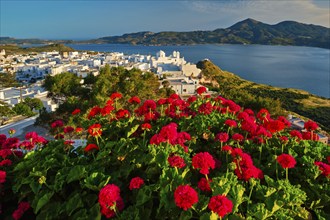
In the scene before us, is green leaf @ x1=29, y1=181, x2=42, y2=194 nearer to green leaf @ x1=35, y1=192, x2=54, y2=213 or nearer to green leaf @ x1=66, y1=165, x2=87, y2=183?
green leaf @ x1=35, y1=192, x2=54, y2=213

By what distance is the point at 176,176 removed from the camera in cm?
213

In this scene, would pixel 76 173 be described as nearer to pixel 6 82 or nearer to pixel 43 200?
pixel 43 200

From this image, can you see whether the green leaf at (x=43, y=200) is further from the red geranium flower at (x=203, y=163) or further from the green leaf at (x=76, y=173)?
the red geranium flower at (x=203, y=163)

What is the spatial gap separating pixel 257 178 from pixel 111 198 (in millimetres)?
1243

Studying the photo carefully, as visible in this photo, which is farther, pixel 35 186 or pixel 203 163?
pixel 35 186

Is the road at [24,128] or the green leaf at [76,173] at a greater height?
the green leaf at [76,173]

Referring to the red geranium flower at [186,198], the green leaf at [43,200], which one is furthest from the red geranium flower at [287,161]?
the green leaf at [43,200]

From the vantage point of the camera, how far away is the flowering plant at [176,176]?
77.0 inches

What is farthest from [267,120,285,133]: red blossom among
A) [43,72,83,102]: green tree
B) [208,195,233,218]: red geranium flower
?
[43,72,83,102]: green tree

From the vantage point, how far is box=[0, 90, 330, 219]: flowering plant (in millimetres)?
1957

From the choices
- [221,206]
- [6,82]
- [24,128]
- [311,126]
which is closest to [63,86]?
[24,128]

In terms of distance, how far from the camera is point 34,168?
259cm

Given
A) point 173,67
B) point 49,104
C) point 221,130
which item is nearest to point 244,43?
point 173,67

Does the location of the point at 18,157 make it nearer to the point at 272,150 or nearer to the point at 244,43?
the point at 272,150
